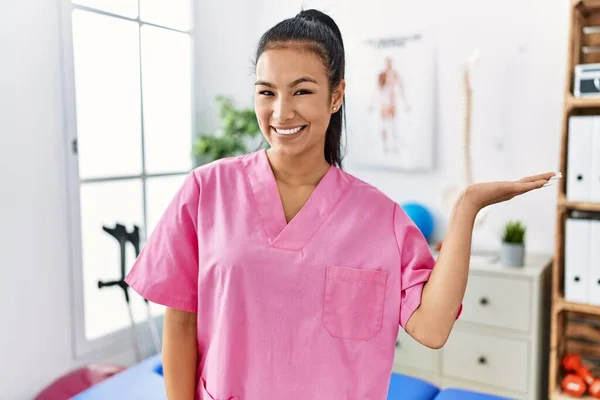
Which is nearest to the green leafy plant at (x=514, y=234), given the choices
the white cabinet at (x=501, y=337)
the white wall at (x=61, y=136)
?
the white cabinet at (x=501, y=337)

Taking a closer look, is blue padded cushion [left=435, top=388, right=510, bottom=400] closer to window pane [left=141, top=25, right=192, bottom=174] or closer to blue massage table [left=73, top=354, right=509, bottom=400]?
blue massage table [left=73, top=354, right=509, bottom=400]

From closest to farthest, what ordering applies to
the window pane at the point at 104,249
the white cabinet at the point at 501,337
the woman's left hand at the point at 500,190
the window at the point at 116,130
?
the woman's left hand at the point at 500,190
the white cabinet at the point at 501,337
the window at the point at 116,130
the window pane at the point at 104,249

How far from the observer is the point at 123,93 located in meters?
2.57

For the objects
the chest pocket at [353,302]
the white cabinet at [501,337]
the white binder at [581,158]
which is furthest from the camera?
the white cabinet at [501,337]

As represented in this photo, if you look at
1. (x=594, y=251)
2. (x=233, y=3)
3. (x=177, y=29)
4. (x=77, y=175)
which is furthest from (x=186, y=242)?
(x=233, y=3)

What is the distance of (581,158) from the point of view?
6.54ft

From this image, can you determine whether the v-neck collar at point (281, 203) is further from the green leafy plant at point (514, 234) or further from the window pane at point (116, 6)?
the window pane at point (116, 6)

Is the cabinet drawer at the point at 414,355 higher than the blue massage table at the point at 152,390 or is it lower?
lower

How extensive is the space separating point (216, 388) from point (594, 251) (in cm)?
165

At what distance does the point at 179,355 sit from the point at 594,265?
1.68m

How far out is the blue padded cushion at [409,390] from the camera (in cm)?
181

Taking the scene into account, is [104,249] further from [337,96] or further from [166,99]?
[337,96]

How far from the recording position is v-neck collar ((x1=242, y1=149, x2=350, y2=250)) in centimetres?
93

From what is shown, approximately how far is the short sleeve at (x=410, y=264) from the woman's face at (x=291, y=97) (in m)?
0.22
